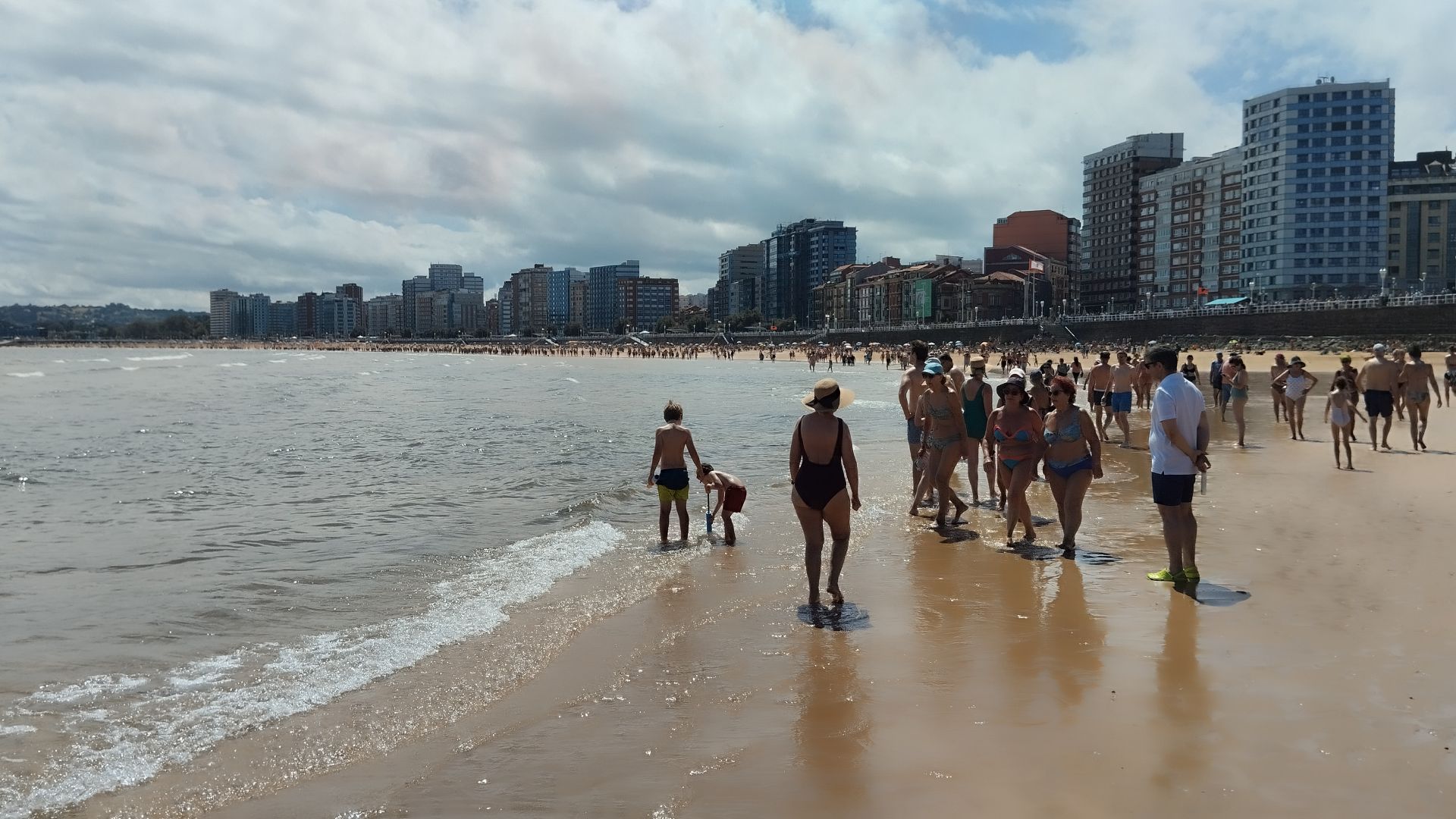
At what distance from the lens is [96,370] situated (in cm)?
6303

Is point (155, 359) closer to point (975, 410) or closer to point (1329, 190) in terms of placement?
point (975, 410)

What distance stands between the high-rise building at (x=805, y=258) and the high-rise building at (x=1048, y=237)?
136 feet

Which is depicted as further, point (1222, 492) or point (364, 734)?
point (1222, 492)

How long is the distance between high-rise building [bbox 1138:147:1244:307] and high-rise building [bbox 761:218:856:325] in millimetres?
67104

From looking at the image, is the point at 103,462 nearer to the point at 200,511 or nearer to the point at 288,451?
the point at 288,451

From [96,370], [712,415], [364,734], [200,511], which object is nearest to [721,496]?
[364,734]

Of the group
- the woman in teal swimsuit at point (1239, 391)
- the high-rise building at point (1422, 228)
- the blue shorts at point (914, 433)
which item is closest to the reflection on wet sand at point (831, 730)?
the blue shorts at point (914, 433)

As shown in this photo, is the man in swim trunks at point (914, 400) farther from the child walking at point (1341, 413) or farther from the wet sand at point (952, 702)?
the child walking at point (1341, 413)

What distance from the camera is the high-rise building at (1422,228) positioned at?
9200 cm

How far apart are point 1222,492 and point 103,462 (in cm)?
1574

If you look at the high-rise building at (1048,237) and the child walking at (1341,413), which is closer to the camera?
the child walking at (1341,413)

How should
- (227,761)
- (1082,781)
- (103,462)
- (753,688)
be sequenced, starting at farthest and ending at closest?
(103,462) → (753,688) → (227,761) → (1082,781)

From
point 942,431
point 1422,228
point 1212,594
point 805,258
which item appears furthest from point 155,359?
point 1422,228

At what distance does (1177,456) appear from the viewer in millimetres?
5965
